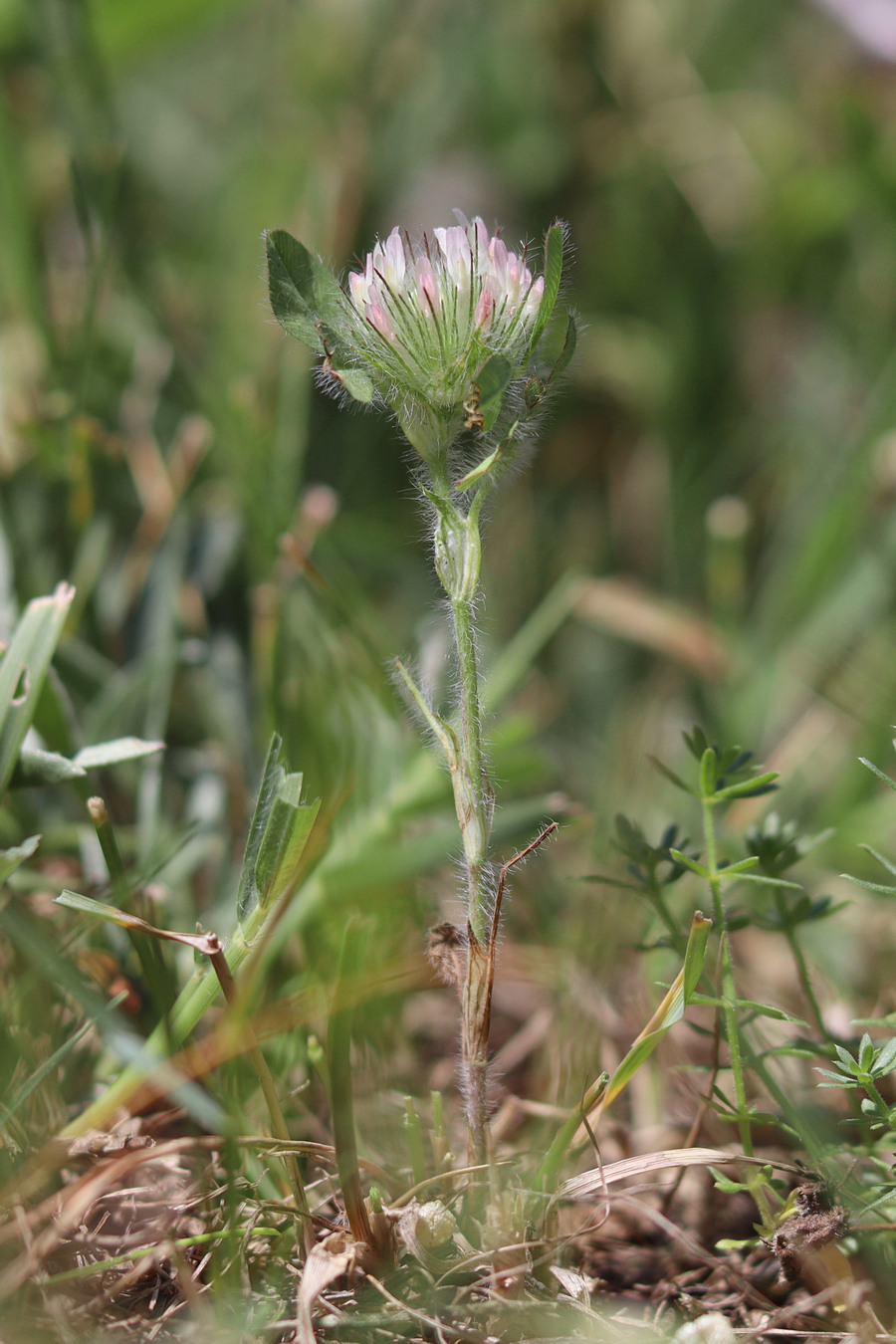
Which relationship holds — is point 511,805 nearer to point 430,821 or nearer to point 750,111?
point 430,821

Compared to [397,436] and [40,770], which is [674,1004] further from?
[397,436]

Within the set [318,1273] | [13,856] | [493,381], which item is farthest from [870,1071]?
[13,856]

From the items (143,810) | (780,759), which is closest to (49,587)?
(143,810)

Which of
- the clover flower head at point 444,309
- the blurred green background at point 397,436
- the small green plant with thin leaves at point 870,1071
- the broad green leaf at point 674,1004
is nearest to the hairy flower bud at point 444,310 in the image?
the clover flower head at point 444,309

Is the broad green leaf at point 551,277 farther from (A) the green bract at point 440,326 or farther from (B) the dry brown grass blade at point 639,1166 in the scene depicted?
(B) the dry brown grass blade at point 639,1166

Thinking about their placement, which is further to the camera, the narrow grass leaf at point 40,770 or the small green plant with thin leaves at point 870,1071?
the narrow grass leaf at point 40,770
